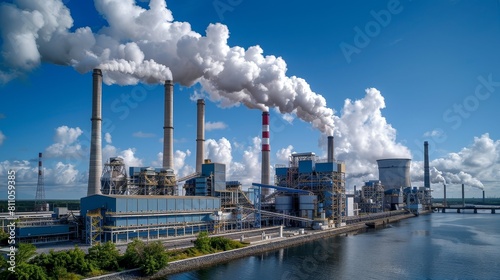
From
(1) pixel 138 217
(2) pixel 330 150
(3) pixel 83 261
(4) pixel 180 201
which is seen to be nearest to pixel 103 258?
(3) pixel 83 261

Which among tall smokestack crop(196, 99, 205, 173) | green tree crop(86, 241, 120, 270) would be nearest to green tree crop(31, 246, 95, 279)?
green tree crop(86, 241, 120, 270)

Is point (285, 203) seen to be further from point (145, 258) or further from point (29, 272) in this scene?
point (29, 272)

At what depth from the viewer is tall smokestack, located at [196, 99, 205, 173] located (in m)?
62.1

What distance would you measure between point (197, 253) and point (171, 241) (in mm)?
4700

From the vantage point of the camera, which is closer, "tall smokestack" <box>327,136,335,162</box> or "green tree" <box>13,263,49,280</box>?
"green tree" <box>13,263,49,280</box>

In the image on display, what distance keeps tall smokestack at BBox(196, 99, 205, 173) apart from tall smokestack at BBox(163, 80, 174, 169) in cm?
735

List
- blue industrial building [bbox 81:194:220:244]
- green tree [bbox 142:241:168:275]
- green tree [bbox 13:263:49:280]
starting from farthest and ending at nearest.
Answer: blue industrial building [bbox 81:194:220:244], green tree [bbox 142:241:168:275], green tree [bbox 13:263:49:280]

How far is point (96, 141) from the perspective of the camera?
154 ft

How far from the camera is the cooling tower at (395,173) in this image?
103438 millimetres

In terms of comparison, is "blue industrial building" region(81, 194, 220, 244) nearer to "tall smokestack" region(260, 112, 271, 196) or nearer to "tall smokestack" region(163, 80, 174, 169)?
"tall smokestack" region(163, 80, 174, 169)

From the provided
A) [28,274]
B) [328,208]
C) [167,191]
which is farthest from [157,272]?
[328,208]

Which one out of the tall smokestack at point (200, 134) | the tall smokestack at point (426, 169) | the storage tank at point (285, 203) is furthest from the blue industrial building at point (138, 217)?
the tall smokestack at point (426, 169)

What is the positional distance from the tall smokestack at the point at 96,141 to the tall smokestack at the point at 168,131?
9.79 m

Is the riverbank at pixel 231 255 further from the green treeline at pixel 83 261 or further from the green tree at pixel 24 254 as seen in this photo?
the green tree at pixel 24 254
